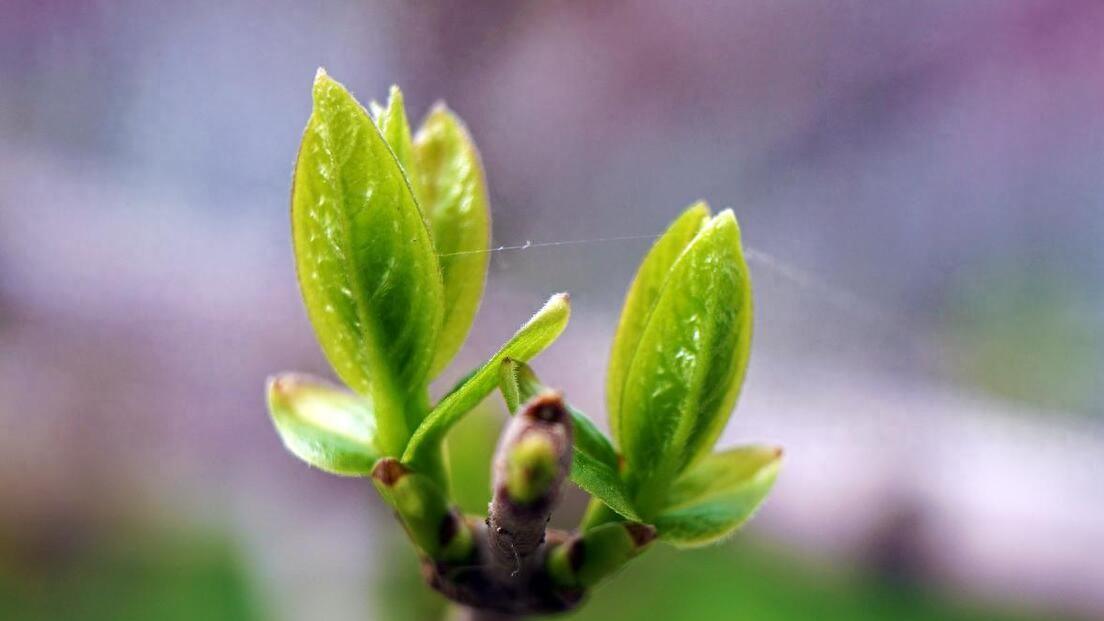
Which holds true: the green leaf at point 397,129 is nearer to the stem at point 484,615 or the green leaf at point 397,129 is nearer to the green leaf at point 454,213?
the green leaf at point 454,213

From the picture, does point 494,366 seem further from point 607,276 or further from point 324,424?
point 607,276

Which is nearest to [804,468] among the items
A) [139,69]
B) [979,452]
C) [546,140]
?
[979,452]

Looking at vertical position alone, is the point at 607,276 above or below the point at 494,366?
above

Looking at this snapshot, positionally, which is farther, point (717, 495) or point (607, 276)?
point (607, 276)

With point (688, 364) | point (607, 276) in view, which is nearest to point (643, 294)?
point (688, 364)

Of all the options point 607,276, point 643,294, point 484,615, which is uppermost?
point 607,276

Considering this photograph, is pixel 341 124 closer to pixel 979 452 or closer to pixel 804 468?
pixel 804 468
